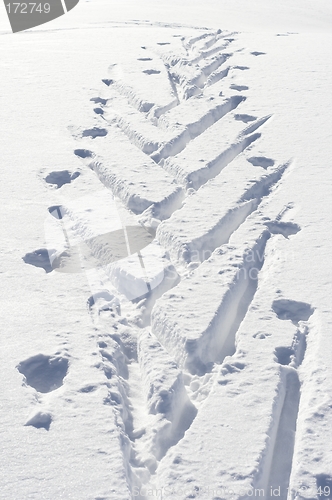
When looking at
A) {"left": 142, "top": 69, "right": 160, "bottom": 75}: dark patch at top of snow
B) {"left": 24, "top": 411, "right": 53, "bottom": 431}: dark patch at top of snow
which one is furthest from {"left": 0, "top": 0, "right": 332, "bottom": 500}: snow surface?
{"left": 142, "top": 69, "right": 160, "bottom": 75}: dark patch at top of snow

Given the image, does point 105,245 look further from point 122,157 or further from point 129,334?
point 122,157

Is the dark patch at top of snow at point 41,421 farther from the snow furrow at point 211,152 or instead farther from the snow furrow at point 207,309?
the snow furrow at point 211,152

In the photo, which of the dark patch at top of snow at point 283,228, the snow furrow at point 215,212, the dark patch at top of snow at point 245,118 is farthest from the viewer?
the dark patch at top of snow at point 245,118

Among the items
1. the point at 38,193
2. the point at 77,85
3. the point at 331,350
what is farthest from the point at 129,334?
the point at 77,85

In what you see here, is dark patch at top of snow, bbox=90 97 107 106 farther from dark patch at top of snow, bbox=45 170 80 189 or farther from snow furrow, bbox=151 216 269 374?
snow furrow, bbox=151 216 269 374

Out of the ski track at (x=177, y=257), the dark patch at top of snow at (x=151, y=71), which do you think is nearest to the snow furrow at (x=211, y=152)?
the ski track at (x=177, y=257)

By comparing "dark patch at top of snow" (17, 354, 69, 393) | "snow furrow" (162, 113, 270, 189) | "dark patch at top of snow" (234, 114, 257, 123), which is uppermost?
"dark patch at top of snow" (17, 354, 69, 393)

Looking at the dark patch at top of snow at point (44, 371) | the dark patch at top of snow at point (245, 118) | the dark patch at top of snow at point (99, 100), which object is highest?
the dark patch at top of snow at point (99, 100)

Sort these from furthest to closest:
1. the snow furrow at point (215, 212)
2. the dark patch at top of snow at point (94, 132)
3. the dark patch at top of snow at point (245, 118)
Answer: the dark patch at top of snow at point (245, 118), the dark patch at top of snow at point (94, 132), the snow furrow at point (215, 212)
